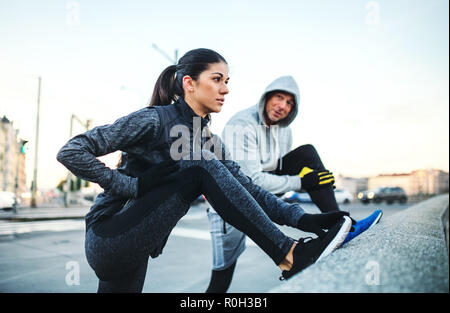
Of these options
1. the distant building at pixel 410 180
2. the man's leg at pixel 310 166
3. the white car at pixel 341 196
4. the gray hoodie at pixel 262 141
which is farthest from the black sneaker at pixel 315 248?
the distant building at pixel 410 180

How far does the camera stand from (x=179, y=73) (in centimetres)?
195

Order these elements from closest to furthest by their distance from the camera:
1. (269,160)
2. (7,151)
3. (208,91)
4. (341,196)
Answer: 1. (208,91)
2. (269,160)
3. (341,196)
4. (7,151)

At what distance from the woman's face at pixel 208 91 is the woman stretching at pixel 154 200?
29 centimetres

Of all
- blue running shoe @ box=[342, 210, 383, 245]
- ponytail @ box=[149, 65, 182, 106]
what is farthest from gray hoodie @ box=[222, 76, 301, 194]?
ponytail @ box=[149, 65, 182, 106]

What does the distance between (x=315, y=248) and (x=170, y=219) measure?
0.66 metres

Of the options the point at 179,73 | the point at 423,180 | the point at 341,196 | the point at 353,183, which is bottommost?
the point at 353,183

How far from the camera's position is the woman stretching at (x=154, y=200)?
1.38m

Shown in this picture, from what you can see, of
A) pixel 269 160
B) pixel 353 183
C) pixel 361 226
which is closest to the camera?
pixel 361 226

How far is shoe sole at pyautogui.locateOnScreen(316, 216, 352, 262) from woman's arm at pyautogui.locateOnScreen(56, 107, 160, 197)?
0.87m

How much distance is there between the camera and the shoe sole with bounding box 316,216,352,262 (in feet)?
4.28

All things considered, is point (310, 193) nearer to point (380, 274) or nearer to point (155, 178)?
point (155, 178)

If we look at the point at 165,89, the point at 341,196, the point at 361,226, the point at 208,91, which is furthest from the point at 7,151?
the point at 361,226

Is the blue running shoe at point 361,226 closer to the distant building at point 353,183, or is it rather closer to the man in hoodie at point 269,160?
the man in hoodie at point 269,160
